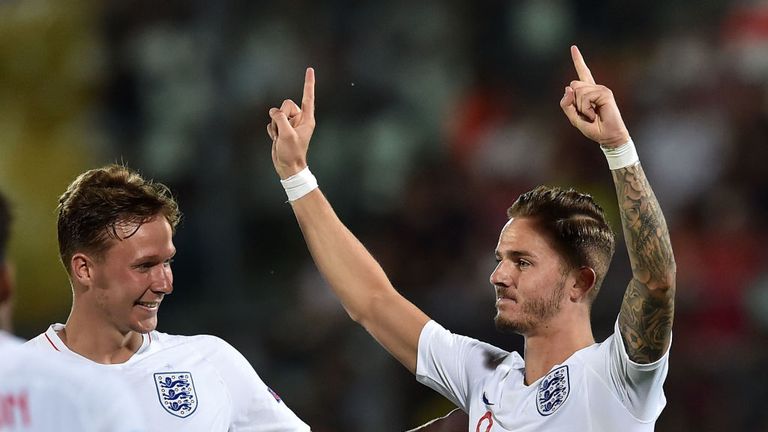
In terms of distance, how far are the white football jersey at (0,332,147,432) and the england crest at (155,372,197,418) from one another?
1394 millimetres

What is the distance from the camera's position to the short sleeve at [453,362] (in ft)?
14.5

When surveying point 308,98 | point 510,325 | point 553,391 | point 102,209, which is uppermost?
point 308,98

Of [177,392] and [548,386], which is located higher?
[177,392]

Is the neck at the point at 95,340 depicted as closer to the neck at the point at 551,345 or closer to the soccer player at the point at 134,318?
the soccer player at the point at 134,318

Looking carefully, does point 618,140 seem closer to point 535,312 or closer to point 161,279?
point 535,312

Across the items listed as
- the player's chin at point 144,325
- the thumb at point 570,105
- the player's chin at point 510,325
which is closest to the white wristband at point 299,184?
the player's chin at point 144,325

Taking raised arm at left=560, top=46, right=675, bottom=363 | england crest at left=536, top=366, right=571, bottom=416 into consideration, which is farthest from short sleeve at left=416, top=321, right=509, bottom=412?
raised arm at left=560, top=46, right=675, bottom=363

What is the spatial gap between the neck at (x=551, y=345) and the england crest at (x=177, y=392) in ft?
3.86

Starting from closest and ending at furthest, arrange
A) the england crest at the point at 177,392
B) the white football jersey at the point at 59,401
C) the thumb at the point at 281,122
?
the white football jersey at the point at 59,401, the england crest at the point at 177,392, the thumb at the point at 281,122

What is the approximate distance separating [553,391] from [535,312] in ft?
1.00

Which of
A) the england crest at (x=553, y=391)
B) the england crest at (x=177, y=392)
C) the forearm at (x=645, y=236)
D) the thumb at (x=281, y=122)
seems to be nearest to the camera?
the forearm at (x=645, y=236)

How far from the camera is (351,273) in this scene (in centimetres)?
A: 470

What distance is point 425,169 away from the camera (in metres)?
8.66

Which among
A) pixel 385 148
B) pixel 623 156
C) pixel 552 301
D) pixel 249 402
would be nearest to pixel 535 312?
pixel 552 301
